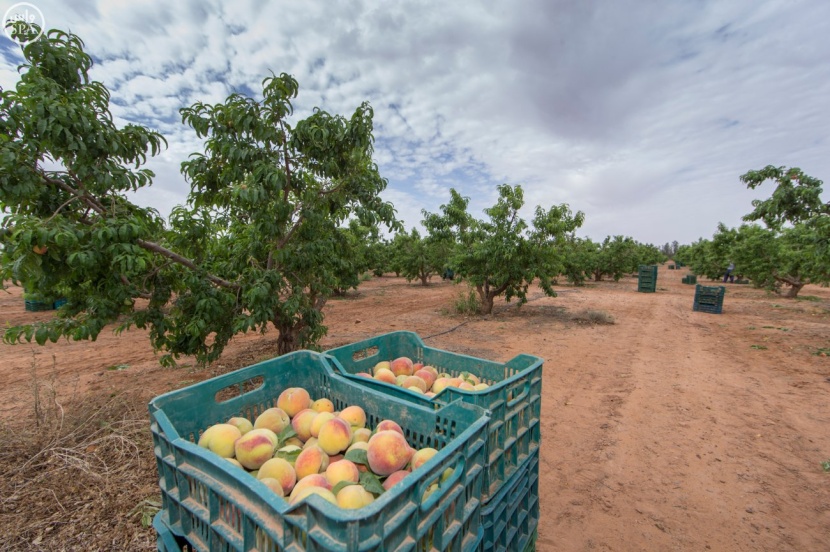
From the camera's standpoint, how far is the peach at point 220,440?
156cm

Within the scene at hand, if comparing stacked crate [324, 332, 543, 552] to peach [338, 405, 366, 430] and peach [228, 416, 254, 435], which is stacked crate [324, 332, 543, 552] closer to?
peach [338, 405, 366, 430]

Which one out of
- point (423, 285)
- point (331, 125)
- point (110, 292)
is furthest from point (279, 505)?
point (423, 285)

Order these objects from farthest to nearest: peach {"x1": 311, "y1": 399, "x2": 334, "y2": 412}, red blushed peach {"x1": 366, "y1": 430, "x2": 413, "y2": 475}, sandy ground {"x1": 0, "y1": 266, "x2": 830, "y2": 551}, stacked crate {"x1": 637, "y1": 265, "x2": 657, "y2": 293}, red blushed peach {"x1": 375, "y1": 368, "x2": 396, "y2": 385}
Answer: stacked crate {"x1": 637, "y1": 265, "x2": 657, "y2": 293} < sandy ground {"x1": 0, "y1": 266, "x2": 830, "y2": 551} < red blushed peach {"x1": 375, "y1": 368, "x2": 396, "y2": 385} < peach {"x1": 311, "y1": 399, "x2": 334, "y2": 412} < red blushed peach {"x1": 366, "y1": 430, "x2": 413, "y2": 475}

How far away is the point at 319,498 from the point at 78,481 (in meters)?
2.98

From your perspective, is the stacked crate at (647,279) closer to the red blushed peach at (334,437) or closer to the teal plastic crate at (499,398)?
the teal plastic crate at (499,398)

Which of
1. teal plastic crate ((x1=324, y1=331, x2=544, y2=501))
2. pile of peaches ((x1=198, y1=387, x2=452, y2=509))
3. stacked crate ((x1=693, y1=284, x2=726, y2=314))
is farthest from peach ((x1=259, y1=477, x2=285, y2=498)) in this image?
stacked crate ((x1=693, y1=284, x2=726, y2=314))

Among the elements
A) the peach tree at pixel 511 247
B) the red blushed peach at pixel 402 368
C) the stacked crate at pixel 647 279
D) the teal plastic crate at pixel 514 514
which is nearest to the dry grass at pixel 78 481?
the red blushed peach at pixel 402 368

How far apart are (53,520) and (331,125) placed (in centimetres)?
386

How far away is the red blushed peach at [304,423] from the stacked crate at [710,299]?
14.8 meters

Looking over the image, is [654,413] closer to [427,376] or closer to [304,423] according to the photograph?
[427,376]

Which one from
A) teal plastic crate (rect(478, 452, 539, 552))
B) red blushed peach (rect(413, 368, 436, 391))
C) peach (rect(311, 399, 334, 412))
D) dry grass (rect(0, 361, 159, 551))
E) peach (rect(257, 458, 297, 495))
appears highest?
red blushed peach (rect(413, 368, 436, 391))

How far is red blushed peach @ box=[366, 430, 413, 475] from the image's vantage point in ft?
4.71

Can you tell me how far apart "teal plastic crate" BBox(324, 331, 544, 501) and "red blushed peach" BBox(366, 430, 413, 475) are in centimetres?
33

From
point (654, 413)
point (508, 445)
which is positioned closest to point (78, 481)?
point (508, 445)
